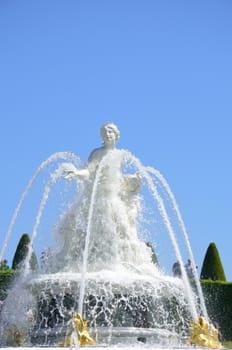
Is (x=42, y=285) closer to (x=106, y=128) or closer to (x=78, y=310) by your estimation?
(x=78, y=310)

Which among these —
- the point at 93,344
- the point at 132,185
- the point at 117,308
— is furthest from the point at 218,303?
the point at 93,344

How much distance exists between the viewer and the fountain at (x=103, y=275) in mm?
11734

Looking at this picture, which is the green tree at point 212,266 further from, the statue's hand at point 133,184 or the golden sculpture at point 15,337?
the golden sculpture at point 15,337

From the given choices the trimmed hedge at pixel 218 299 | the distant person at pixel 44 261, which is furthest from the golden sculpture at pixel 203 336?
the trimmed hedge at pixel 218 299

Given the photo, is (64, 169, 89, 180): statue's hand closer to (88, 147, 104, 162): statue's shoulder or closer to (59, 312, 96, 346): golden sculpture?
(88, 147, 104, 162): statue's shoulder

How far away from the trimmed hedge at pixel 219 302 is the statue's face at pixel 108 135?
9.40 metres

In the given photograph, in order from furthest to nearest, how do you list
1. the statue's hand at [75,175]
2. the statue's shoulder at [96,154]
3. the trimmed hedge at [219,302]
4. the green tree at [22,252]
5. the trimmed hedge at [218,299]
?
the green tree at [22,252] → the trimmed hedge at [219,302] → the trimmed hedge at [218,299] → the statue's shoulder at [96,154] → the statue's hand at [75,175]

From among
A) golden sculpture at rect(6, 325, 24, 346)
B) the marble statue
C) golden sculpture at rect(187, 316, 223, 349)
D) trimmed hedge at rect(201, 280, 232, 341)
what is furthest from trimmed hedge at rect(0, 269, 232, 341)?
golden sculpture at rect(187, 316, 223, 349)

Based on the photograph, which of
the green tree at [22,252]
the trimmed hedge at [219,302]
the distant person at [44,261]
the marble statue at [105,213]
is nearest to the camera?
the marble statue at [105,213]

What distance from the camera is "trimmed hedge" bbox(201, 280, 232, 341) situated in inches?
869

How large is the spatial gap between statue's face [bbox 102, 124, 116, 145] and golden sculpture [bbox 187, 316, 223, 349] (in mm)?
4568

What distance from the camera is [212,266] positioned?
24406 mm

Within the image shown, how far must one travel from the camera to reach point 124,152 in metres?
14.5

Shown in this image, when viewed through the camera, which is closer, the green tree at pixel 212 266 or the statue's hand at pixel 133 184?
the statue's hand at pixel 133 184
